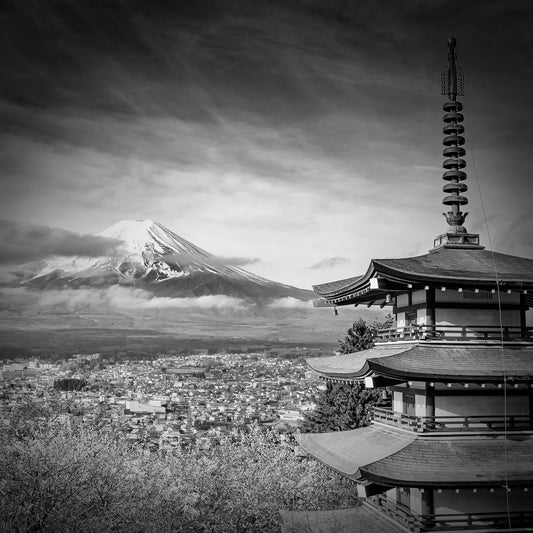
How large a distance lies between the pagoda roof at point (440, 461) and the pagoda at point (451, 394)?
2cm

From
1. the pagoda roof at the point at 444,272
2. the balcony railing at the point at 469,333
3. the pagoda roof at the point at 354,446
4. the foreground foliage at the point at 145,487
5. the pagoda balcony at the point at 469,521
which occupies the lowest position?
the foreground foliage at the point at 145,487

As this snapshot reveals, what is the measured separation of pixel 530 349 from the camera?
1678 centimetres

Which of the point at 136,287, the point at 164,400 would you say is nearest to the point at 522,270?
the point at 164,400

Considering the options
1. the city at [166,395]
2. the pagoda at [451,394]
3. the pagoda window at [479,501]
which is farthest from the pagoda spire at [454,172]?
the city at [166,395]

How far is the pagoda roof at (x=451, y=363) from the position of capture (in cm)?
1521

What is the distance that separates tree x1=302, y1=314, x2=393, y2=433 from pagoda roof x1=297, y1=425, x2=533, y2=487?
834 inches

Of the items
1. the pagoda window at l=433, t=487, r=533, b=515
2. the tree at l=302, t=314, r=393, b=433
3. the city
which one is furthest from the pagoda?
the city

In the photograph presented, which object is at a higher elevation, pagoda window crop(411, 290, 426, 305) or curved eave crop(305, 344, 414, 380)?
pagoda window crop(411, 290, 426, 305)

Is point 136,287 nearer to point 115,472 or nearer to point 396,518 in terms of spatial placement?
point 115,472

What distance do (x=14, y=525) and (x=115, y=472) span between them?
7.66 m

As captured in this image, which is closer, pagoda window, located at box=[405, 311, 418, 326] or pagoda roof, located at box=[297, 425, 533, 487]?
pagoda roof, located at box=[297, 425, 533, 487]

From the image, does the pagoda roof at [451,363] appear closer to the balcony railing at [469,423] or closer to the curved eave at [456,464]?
the balcony railing at [469,423]

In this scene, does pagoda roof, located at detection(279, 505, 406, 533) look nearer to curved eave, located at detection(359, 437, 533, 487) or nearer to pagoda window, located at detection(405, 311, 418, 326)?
curved eave, located at detection(359, 437, 533, 487)

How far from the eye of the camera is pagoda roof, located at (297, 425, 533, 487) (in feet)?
47.3
